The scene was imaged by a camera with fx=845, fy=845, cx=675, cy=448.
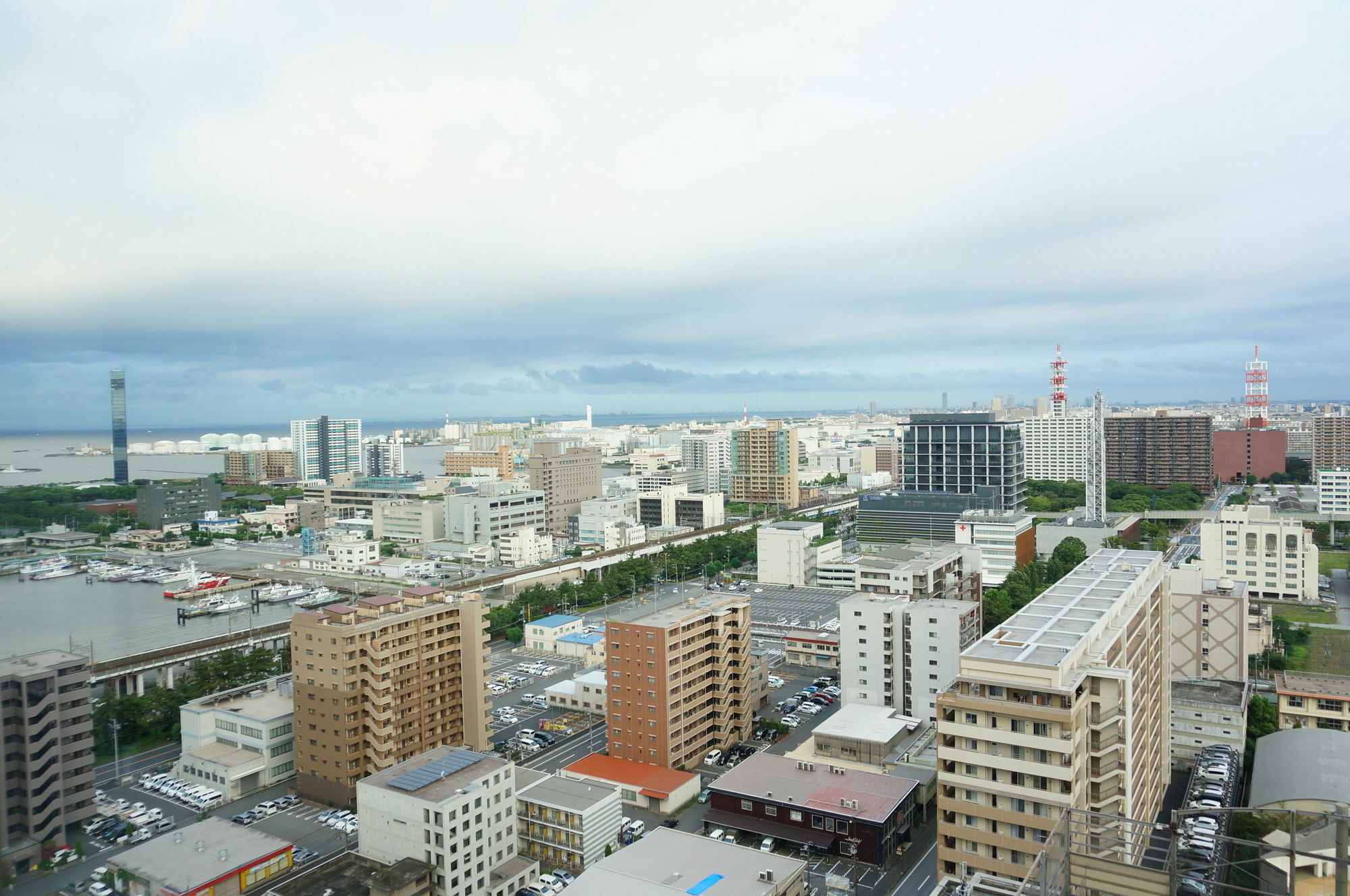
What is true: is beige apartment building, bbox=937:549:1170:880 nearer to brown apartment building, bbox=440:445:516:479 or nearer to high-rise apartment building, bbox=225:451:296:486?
brown apartment building, bbox=440:445:516:479

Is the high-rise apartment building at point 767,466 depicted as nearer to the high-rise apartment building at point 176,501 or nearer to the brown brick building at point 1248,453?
the brown brick building at point 1248,453

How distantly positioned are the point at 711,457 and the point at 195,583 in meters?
21.8

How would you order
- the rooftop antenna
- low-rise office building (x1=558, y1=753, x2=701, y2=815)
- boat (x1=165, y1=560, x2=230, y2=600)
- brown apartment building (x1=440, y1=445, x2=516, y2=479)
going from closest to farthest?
low-rise office building (x1=558, y1=753, x2=701, y2=815), boat (x1=165, y1=560, x2=230, y2=600), the rooftop antenna, brown apartment building (x1=440, y1=445, x2=516, y2=479)

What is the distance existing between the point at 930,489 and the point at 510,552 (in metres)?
10.9

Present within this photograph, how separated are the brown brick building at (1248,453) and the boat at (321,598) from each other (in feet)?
99.4

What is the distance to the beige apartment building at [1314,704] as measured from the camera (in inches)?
350

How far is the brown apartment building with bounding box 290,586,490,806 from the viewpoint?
316 inches

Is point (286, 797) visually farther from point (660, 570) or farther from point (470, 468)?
point (470, 468)

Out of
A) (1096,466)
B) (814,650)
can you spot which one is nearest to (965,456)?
(1096,466)

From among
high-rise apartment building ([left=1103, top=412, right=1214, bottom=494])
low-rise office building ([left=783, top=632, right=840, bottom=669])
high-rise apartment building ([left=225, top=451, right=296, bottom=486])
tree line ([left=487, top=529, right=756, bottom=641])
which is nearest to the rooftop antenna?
tree line ([left=487, top=529, right=756, bottom=641])

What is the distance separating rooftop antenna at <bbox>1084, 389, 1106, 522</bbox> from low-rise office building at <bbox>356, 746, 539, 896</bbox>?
17.4 meters

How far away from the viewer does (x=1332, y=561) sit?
18734 mm

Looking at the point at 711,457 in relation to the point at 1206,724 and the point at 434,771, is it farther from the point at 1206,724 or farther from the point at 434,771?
the point at 434,771

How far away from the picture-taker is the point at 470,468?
111ft
